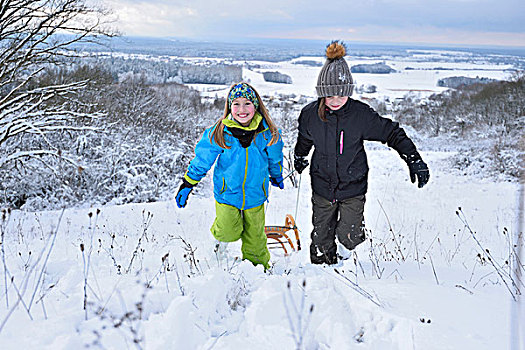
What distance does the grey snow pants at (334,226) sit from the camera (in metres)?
3.15

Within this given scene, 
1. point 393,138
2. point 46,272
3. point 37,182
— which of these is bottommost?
point 37,182

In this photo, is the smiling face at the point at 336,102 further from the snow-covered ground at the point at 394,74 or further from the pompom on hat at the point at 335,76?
the snow-covered ground at the point at 394,74

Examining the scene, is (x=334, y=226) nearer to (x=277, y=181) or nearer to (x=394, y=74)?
(x=277, y=181)

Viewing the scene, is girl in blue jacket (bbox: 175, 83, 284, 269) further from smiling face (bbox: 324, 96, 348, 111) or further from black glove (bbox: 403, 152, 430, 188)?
black glove (bbox: 403, 152, 430, 188)

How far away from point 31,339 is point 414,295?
2.02 metres

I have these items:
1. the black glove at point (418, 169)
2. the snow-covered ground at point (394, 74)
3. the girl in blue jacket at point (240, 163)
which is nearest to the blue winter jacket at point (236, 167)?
the girl in blue jacket at point (240, 163)

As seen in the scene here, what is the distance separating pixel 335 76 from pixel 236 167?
1.11 m

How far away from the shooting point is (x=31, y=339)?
161 centimetres

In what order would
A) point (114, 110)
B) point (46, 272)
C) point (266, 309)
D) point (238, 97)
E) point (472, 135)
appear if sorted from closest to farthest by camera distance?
point (266, 309)
point (46, 272)
point (238, 97)
point (114, 110)
point (472, 135)

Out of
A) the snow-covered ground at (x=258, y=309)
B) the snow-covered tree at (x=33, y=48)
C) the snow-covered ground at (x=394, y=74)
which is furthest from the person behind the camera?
the snow-covered ground at (x=394, y=74)

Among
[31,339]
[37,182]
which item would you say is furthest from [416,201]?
[37,182]

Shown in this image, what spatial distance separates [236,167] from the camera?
118 inches

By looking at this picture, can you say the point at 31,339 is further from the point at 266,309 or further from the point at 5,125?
the point at 5,125

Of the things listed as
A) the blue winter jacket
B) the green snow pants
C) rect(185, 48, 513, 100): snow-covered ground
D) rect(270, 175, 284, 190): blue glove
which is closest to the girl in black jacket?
rect(270, 175, 284, 190): blue glove
